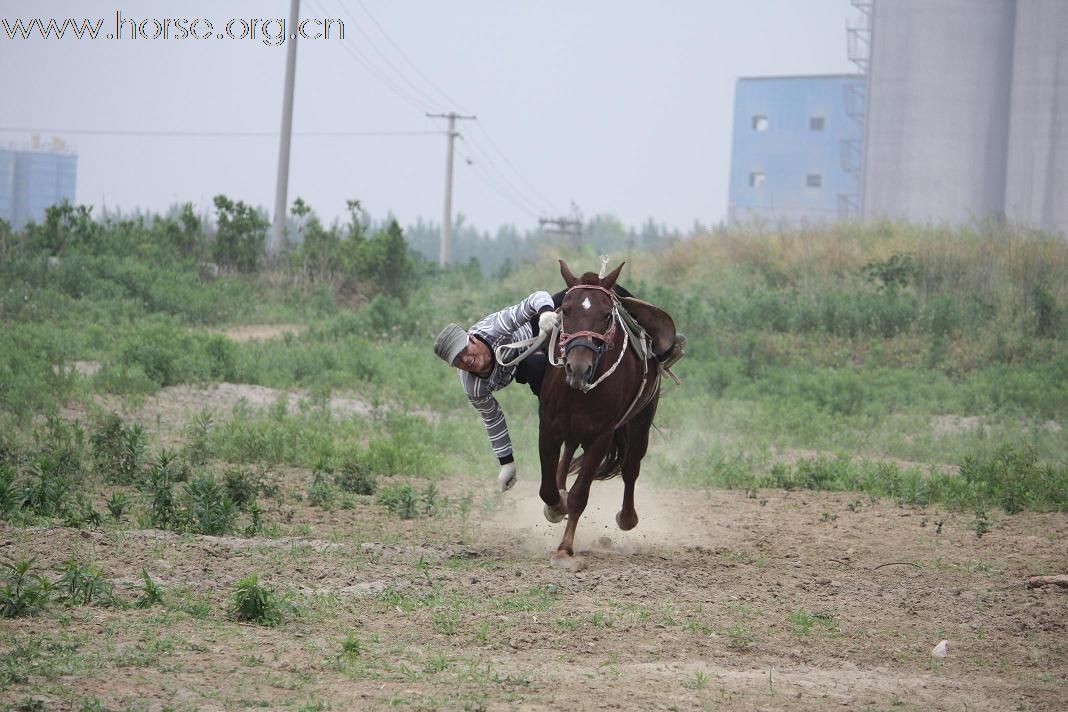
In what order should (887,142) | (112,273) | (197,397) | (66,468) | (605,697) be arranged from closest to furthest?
(605,697) → (66,468) → (197,397) → (112,273) → (887,142)

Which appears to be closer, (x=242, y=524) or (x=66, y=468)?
(x=242, y=524)

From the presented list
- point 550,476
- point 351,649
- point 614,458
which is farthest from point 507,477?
point 351,649

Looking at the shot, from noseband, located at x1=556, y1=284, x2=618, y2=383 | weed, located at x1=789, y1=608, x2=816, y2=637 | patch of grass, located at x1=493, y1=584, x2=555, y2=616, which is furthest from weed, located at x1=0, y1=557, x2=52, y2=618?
weed, located at x1=789, y1=608, x2=816, y2=637

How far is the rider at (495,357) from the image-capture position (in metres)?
8.45

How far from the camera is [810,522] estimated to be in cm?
1037

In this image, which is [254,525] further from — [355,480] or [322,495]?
[355,480]

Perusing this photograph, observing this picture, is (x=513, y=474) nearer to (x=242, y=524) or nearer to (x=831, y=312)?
(x=242, y=524)

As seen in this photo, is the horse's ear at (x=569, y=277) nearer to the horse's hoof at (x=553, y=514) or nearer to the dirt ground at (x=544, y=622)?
the horse's hoof at (x=553, y=514)

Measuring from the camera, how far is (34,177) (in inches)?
1238

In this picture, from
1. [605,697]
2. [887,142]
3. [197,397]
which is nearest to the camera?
[605,697]

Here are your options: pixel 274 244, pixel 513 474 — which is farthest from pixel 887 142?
pixel 513 474

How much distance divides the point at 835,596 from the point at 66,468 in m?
6.18

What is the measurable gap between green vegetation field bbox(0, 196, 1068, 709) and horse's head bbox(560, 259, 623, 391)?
51.4 inches

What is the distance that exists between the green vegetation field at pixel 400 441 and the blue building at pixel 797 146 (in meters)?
24.3
